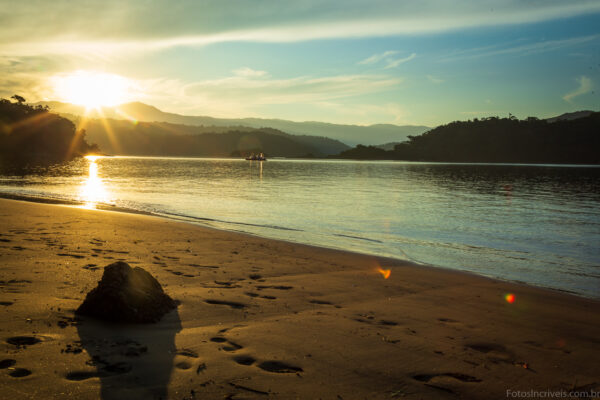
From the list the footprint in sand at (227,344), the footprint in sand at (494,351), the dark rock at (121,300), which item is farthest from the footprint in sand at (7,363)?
the footprint in sand at (494,351)

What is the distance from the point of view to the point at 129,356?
452 cm

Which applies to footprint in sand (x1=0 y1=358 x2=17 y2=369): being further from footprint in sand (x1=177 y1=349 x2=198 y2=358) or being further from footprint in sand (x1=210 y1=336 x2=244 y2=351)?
footprint in sand (x1=210 y1=336 x2=244 y2=351)

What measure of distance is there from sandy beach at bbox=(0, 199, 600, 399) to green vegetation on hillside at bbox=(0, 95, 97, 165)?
511 ft

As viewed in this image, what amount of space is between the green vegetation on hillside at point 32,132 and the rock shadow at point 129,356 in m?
158

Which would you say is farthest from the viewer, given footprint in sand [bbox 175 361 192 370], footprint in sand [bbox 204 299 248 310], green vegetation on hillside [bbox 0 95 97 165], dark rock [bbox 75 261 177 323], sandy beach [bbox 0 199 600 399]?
green vegetation on hillside [bbox 0 95 97 165]

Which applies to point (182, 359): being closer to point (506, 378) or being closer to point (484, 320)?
point (506, 378)

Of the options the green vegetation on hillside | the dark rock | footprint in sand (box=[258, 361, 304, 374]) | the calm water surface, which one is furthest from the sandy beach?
the green vegetation on hillside

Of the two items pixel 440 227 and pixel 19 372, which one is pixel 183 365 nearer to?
pixel 19 372

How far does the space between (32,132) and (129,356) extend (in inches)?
7270

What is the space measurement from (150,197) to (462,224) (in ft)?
79.2

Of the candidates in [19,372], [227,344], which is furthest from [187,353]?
[19,372]

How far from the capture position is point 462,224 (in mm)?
22156

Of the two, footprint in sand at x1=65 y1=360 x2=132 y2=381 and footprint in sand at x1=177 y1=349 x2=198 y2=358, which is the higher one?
footprint in sand at x1=65 y1=360 x2=132 y2=381

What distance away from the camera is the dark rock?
5.49m
